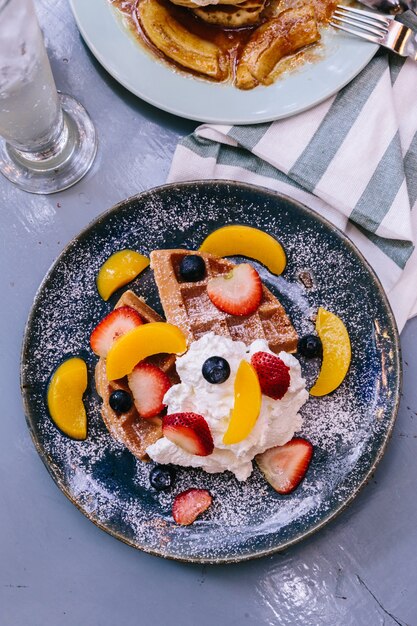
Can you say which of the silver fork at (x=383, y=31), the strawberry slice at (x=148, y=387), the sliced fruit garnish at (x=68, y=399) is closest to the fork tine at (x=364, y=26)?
the silver fork at (x=383, y=31)

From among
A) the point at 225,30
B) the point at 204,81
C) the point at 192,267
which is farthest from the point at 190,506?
the point at 225,30

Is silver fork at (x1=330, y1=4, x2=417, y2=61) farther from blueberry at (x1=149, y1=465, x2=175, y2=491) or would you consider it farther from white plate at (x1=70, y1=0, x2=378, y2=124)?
blueberry at (x1=149, y1=465, x2=175, y2=491)

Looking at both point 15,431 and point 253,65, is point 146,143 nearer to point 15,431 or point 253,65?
point 253,65

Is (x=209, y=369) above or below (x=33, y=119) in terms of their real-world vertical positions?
below

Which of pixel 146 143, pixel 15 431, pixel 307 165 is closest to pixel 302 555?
pixel 15 431

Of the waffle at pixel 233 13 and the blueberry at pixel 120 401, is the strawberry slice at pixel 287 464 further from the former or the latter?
the waffle at pixel 233 13

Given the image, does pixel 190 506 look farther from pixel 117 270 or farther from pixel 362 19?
pixel 362 19

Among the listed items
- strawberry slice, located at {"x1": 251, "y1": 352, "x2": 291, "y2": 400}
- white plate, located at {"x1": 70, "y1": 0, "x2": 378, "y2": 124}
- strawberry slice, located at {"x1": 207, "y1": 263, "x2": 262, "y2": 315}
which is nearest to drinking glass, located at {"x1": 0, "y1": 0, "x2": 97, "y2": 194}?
white plate, located at {"x1": 70, "y1": 0, "x2": 378, "y2": 124}
